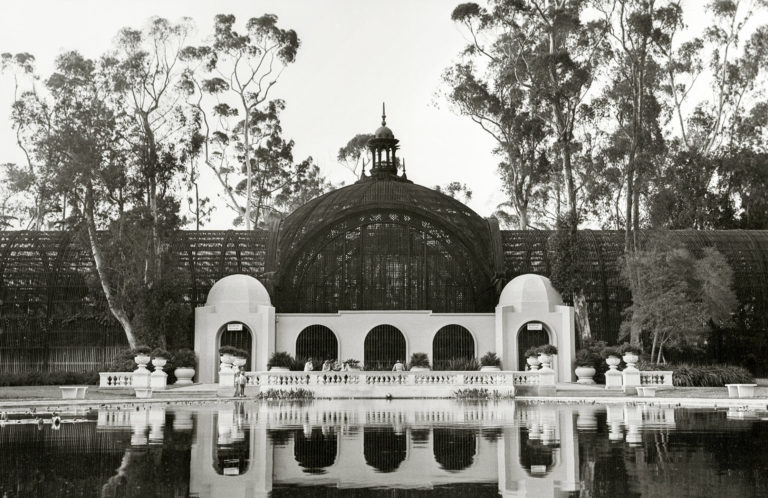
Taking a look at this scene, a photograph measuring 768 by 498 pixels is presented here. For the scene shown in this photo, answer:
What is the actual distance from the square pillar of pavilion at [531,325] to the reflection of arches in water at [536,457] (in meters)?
27.7

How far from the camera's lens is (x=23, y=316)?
45.9m

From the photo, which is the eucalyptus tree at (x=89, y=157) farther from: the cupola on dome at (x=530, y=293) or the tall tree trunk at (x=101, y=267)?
the cupola on dome at (x=530, y=293)

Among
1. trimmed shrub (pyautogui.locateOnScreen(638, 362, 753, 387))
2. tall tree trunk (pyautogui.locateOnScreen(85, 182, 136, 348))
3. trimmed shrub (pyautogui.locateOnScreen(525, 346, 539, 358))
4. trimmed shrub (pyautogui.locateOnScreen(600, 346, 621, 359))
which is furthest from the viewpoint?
tall tree trunk (pyautogui.locateOnScreen(85, 182, 136, 348))

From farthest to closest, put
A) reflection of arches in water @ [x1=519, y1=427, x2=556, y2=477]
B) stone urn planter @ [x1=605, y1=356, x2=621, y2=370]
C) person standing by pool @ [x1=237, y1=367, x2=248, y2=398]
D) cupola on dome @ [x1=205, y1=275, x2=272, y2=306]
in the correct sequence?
cupola on dome @ [x1=205, y1=275, x2=272, y2=306] < stone urn planter @ [x1=605, y1=356, x2=621, y2=370] < person standing by pool @ [x1=237, y1=367, x2=248, y2=398] < reflection of arches in water @ [x1=519, y1=427, x2=556, y2=477]

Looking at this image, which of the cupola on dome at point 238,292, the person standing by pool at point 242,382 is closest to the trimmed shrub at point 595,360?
the cupola on dome at point 238,292

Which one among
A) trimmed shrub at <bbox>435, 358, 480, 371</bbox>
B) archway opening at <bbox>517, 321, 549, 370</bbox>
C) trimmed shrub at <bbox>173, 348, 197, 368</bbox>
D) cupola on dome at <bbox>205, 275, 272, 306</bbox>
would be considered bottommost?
trimmed shrub at <bbox>435, 358, 480, 371</bbox>

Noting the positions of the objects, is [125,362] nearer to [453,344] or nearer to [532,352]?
[453,344]

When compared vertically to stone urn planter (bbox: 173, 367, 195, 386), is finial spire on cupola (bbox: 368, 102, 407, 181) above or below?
above

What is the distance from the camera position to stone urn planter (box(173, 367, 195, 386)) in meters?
42.4

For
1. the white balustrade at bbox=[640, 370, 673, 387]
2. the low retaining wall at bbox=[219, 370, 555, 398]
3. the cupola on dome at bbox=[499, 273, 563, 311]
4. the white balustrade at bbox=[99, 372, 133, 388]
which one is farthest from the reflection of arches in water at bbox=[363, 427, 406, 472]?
the cupola on dome at bbox=[499, 273, 563, 311]

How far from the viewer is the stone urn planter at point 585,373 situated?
4300cm

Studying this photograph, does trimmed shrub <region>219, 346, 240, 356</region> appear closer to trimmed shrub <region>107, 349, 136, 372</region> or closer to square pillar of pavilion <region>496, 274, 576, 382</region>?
trimmed shrub <region>107, 349, 136, 372</region>

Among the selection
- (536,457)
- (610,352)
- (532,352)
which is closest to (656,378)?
(610,352)

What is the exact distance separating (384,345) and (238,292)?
24.9ft
